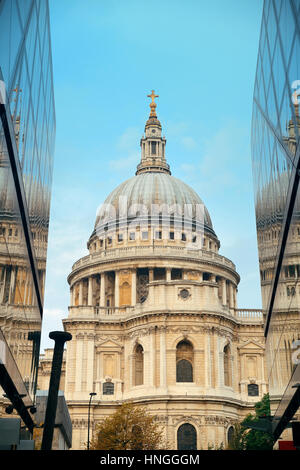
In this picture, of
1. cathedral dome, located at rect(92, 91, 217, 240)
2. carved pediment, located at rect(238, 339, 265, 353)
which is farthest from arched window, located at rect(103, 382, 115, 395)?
Answer: cathedral dome, located at rect(92, 91, 217, 240)

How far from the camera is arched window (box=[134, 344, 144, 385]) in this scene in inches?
2904

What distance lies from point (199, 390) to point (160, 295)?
11.3 m

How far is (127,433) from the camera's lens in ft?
190

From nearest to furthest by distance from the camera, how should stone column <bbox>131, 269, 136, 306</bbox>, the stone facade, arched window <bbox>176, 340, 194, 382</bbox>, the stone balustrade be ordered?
1. the stone facade
2. arched window <bbox>176, 340, 194, 382</bbox>
3. stone column <bbox>131, 269, 136, 306</bbox>
4. the stone balustrade

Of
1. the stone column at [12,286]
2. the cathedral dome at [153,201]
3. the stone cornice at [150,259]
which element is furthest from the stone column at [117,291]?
the stone column at [12,286]

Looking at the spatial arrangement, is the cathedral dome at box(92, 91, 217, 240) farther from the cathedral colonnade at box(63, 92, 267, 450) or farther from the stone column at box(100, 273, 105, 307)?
the stone column at box(100, 273, 105, 307)

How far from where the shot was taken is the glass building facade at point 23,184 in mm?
17078

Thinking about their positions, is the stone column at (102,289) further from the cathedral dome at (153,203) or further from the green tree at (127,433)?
the green tree at (127,433)

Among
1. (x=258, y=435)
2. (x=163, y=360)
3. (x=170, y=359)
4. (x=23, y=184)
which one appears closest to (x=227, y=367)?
(x=170, y=359)

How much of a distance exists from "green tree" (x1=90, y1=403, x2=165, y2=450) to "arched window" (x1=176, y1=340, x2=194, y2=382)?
1157cm

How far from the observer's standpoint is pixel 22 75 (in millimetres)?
19969

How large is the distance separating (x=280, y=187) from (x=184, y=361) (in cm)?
5180

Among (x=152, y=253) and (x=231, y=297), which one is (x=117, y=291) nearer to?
(x=152, y=253)

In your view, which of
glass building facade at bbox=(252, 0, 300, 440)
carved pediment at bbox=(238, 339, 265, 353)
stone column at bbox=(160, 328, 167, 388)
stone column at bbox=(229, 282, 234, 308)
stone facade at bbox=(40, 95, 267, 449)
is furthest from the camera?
stone column at bbox=(229, 282, 234, 308)
